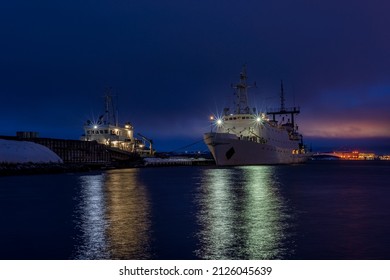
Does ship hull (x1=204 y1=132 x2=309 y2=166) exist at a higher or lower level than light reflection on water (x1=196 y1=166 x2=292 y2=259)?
higher

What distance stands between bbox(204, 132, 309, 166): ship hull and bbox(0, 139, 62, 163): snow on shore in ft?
110

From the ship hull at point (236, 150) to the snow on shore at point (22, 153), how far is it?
3366 centimetres

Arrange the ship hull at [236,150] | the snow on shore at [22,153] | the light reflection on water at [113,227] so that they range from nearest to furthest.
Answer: the light reflection on water at [113,227] < the snow on shore at [22,153] < the ship hull at [236,150]

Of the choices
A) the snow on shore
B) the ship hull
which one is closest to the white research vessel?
the ship hull

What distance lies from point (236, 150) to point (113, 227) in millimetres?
74845

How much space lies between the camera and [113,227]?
2006cm

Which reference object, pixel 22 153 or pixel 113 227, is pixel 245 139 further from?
pixel 113 227

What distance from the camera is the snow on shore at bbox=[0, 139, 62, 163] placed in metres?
67.1

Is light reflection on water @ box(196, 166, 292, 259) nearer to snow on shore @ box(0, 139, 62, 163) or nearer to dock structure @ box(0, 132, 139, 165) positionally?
snow on shore @ box(0, 139, 62, 163)

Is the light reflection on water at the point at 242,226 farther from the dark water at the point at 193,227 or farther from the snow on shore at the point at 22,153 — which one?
the snow on shore at the point at 22,153

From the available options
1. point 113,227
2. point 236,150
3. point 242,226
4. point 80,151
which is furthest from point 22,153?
point 242,226

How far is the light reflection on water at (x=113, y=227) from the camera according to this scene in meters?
15.4

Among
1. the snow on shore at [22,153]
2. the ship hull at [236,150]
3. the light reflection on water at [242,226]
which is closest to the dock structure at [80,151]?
the snow on shore at [22,153]

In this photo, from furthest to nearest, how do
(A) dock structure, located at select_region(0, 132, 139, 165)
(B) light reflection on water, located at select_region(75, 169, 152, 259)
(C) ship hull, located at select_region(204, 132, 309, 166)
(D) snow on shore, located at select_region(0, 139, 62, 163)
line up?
1. (C) ship hull, located at select_region(204, 132, 309, 166)
2. (A) dock structure, located at select_region(0, 132, 139, 165)
3. (D) snow on shore, located at select_region(0, 139, 62, 163)
4. (B) light reflection on water, located at select_region(75, 169, 152, 259)
